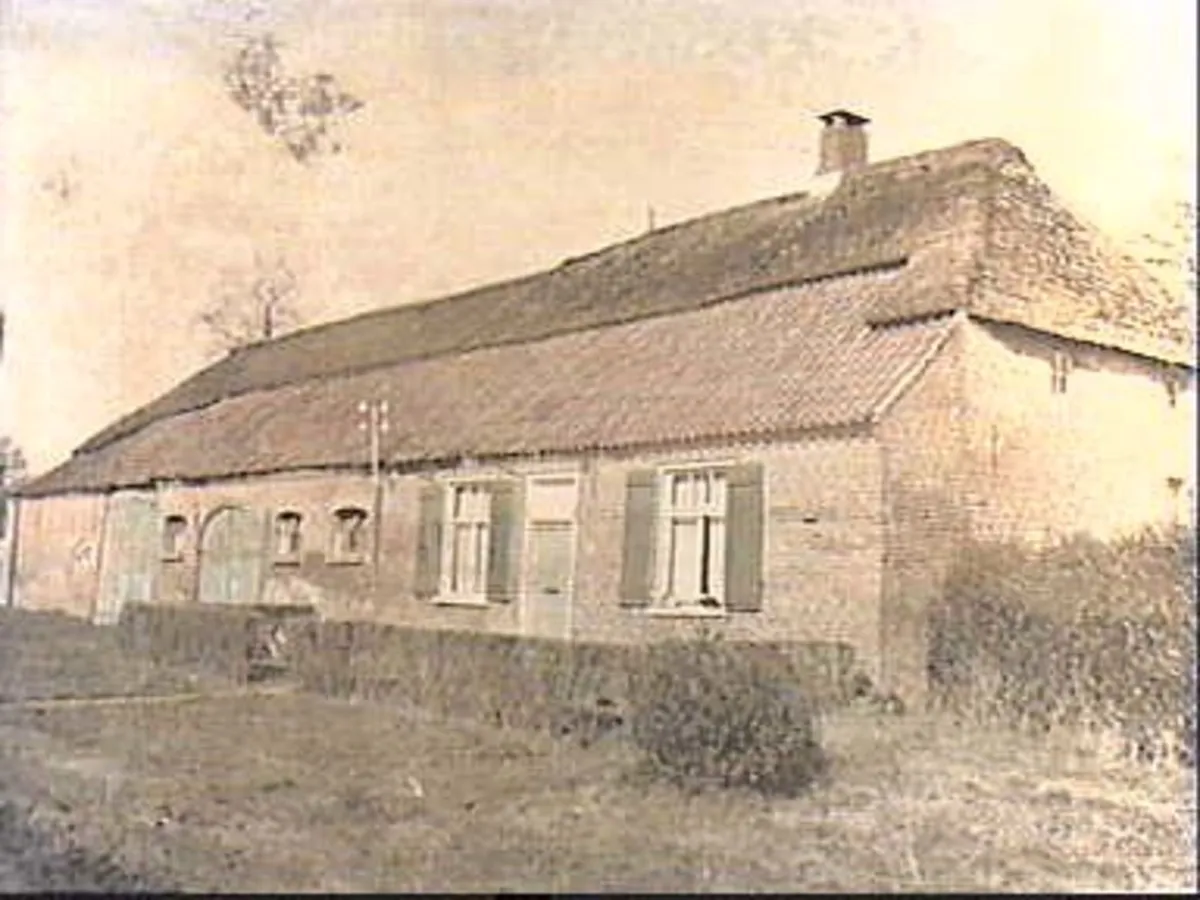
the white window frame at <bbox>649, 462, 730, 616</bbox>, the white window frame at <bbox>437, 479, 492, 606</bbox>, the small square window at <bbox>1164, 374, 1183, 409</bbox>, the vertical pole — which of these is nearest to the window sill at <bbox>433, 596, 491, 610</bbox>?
the white window frame at <bbox>437, 479, 492, 606</bbox>

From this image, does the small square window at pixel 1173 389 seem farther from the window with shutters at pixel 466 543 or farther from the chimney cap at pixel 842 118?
the window with shutters at pixel 466 543

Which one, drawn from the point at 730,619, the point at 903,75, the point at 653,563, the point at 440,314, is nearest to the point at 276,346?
the point at 440,314

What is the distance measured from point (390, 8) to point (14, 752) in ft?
3.72

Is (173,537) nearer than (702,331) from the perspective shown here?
No

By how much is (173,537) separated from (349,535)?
0.95ft

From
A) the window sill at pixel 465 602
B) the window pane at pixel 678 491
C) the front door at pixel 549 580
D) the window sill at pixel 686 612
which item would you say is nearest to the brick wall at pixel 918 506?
the window sill at pixel 686 612

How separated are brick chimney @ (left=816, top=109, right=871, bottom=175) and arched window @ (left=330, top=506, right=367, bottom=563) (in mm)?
804

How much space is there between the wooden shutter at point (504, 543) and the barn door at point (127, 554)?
529 mm

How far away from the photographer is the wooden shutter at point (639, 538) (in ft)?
6.20

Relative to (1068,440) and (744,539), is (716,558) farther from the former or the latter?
(1068,440)

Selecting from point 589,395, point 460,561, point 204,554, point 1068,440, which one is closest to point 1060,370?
point 1068,440

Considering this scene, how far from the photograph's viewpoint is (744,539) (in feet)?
6.07

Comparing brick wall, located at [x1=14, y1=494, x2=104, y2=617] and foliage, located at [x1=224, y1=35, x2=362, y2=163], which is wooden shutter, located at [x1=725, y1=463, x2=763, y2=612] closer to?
foliage, located at [x1=224, y1=35, x2=362, y2=163]

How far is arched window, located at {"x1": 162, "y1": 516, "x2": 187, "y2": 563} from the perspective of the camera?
2082mm
